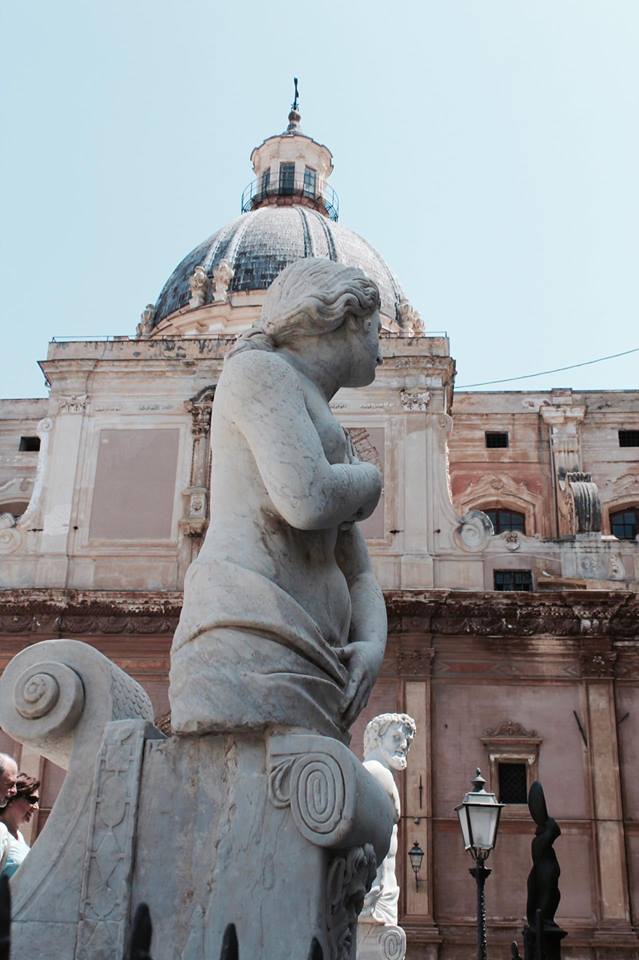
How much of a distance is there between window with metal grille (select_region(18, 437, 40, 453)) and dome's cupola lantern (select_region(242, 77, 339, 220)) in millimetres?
12739

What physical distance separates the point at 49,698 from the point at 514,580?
2022 cm

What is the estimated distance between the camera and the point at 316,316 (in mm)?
3668

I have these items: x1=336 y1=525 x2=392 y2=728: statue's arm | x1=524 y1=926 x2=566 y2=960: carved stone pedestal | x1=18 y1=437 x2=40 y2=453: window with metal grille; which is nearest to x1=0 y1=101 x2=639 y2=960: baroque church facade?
x1=18 y1=437 x2=40 y2=453: window with metal grille

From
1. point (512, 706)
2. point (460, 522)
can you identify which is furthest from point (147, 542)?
point (512, 706)

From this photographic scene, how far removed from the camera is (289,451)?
329 centimetres

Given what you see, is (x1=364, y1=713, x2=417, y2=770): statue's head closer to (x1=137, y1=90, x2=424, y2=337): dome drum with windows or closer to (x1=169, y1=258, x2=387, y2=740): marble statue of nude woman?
(x1=169, y1=258, x2=387, y2=740): marble statue of nude woman

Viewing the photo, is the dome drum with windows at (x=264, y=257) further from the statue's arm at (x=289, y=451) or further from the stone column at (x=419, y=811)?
the statue's arm at (x=289, y=451)

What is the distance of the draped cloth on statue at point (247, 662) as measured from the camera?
3025 millimetres

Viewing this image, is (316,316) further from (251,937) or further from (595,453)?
(595,453)

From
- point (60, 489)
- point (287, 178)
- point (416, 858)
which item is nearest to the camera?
point (416, 858)

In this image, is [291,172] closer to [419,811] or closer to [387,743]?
[419,811]

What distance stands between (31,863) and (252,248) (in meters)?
31.0

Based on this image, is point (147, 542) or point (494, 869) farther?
point (147, 542)

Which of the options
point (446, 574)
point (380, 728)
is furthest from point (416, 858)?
point (380, 728)
